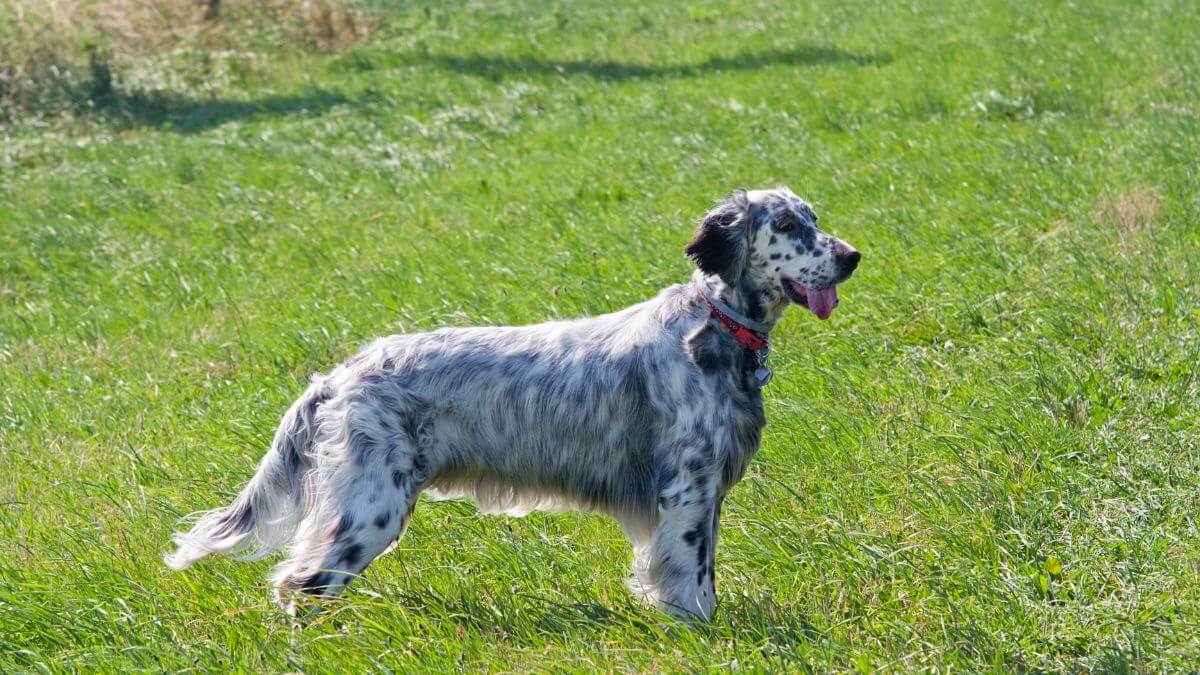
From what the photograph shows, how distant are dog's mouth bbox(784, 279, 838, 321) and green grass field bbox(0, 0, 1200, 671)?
80 centimetres

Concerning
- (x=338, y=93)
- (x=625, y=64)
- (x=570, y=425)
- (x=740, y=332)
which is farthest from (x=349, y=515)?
(x=625, y=64)

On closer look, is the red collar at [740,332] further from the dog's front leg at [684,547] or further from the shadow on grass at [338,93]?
the shadow on grass at [338,93]

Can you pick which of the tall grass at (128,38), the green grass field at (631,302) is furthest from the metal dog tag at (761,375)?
the tall grass at (128,38)

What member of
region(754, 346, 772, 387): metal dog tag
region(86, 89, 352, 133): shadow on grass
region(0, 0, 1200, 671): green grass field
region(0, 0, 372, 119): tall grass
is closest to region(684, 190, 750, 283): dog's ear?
region(754, 346, 772, 387): metal dog tag

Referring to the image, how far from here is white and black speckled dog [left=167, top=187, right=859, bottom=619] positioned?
432cm

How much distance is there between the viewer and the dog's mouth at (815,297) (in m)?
4.52

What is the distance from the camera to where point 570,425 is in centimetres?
458

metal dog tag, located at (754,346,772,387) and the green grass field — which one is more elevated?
metal dog tag, located at (754,346,772,387)

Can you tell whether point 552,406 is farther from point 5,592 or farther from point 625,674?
point 5,592

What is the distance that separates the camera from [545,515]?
17.1 feet

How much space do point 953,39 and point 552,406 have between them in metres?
14.2

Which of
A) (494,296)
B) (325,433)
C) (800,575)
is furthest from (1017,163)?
(325,433)

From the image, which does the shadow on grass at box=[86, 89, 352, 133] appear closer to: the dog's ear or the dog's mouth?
the dog's ear

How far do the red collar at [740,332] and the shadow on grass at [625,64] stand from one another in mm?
12041
